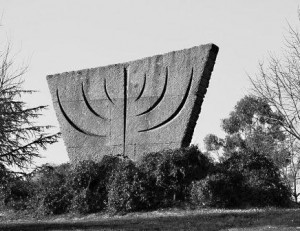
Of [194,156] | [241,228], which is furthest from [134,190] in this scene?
[241,228]

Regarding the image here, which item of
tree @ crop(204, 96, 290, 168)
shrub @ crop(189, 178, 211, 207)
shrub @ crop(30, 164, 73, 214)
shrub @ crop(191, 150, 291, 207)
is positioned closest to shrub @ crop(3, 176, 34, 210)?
shrub @ crop(30, 164, 73, 214)

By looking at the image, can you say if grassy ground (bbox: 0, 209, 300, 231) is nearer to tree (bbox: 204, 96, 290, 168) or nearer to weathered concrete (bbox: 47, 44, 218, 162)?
weathered concrete (bbox: 47, 44, 218, 162)

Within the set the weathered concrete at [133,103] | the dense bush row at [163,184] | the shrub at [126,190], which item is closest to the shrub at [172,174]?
the dense bush row at [163,184]

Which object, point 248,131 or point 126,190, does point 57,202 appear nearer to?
point 126,190

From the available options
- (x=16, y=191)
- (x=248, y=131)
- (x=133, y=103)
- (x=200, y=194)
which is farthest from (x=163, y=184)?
(x=248, y=131)

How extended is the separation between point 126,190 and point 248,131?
12917 mm

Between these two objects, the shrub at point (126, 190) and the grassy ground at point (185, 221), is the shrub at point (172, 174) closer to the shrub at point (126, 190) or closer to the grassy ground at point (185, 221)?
the shrub at point (126, 190)

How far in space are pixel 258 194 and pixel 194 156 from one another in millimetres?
1700

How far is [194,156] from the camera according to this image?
13.4 meters

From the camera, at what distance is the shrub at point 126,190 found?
12953 millimetres

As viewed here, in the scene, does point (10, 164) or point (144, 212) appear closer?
point (144, 212)

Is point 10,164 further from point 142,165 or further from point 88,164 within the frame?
point 142,165

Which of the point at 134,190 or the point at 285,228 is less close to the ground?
the point at 134,190

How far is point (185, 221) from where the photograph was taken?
10.7 meters
